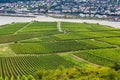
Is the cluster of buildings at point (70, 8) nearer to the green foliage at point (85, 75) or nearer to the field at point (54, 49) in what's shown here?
the field at point (54, 49)

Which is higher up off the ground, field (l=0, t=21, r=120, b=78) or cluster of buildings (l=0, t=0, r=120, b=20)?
field (l=0, t=21, r=120, b=78)

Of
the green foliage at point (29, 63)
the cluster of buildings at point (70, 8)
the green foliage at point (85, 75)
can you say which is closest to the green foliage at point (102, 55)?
the green foliage at point (29, 63)

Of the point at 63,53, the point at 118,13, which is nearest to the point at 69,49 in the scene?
the point at 63,53

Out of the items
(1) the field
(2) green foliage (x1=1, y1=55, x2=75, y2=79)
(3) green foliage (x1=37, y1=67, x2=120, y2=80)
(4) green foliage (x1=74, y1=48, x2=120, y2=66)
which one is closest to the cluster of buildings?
(1) the field

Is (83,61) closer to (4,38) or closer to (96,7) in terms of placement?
(4,38)

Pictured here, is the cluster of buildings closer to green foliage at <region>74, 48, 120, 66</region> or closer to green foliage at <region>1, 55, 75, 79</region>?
green foliage at <region>74, 48, 120, 66</region>

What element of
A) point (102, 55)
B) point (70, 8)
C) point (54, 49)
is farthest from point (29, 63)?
point (70, 8)

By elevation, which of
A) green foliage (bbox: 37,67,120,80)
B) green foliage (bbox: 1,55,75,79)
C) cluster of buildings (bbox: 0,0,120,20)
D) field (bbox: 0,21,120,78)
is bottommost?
cluster of buildings (bbox: 0,0,120,20)
